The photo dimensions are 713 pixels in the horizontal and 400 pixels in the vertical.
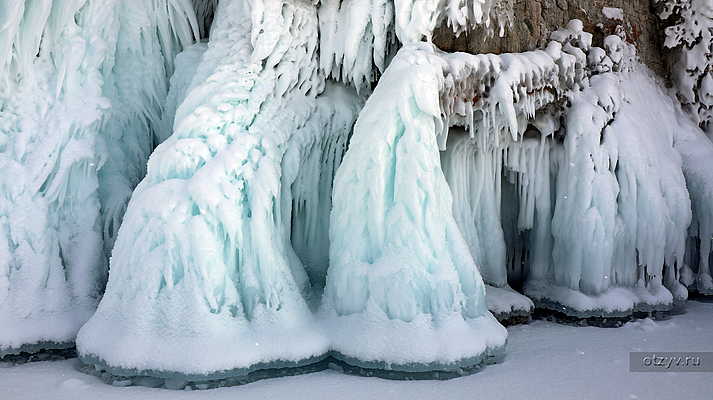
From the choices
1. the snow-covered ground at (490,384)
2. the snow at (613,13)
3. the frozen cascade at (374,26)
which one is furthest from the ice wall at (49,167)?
the snow at (613,13)

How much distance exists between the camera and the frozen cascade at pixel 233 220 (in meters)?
5.85

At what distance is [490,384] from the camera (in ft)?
19.0

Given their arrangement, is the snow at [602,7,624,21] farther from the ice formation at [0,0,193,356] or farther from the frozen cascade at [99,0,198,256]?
the ice formation at [0,0,193,356]

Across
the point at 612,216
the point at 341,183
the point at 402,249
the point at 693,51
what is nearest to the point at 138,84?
the point at 341,183

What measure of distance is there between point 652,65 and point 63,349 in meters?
8.12

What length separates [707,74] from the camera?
9.77 meters

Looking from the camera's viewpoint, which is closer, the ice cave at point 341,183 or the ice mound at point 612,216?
the ice cave at point 341,183

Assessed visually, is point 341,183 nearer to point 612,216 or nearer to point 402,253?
point 402,253

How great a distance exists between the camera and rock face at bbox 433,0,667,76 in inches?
303

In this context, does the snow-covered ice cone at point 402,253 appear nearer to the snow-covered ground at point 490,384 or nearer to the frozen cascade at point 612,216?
the snow-covered ground at point 490,384

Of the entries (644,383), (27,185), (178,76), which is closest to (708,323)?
(644,383)

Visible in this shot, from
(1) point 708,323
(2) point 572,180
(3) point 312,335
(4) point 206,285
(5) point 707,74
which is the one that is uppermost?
(5) point 707,74

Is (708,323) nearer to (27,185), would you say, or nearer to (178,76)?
(178,76)

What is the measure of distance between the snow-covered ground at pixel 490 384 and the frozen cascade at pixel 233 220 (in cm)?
22
